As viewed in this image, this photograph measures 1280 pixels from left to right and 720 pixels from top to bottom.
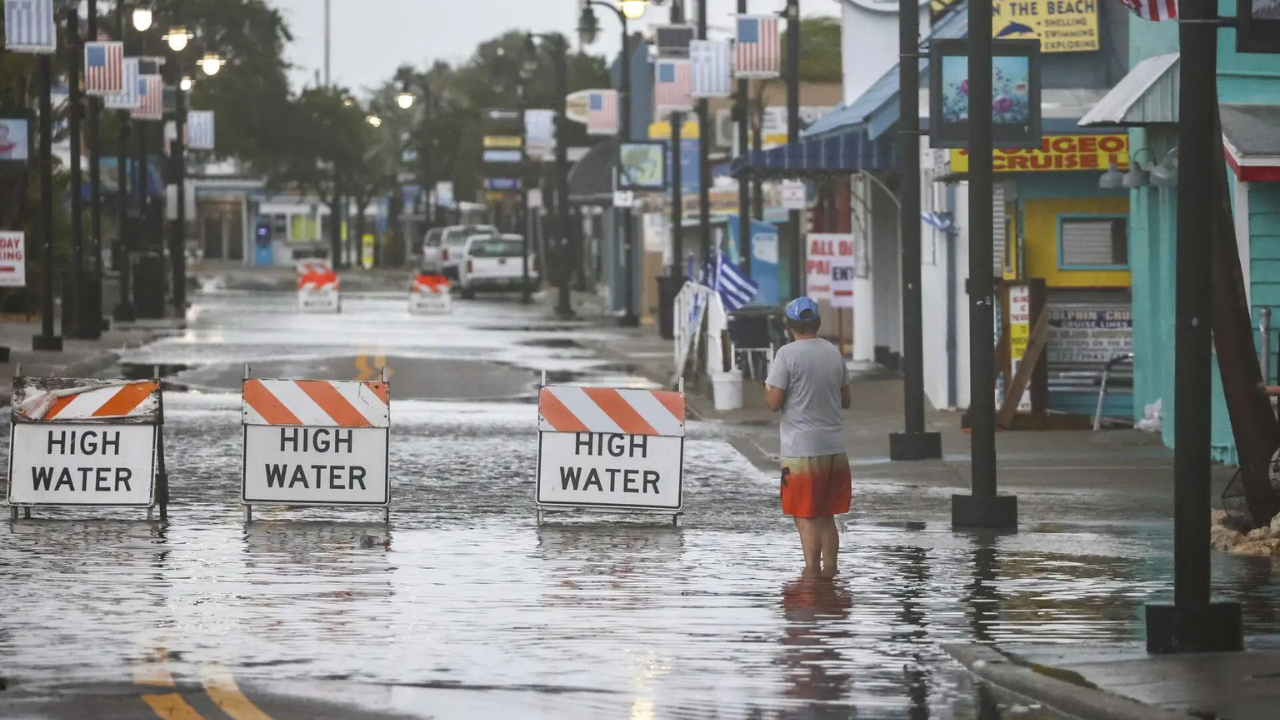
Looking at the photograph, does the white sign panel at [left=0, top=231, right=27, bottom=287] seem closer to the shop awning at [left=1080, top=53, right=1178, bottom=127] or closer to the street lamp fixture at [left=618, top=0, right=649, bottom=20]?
the street lamp fixture at [left=618, top=0, right=649, bottom=20]

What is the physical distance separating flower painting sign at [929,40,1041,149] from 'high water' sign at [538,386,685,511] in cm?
298

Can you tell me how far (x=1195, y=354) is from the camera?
10.2 m

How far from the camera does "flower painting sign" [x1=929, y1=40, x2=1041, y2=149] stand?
17047mm

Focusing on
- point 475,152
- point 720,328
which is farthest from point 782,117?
point 475,152

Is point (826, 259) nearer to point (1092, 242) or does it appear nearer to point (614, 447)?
point (1092, 242)

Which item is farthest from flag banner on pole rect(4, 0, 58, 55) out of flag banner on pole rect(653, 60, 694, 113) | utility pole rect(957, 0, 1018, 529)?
utility pole rect(957, 0, 1018, 529)

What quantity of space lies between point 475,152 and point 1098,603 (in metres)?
98.5

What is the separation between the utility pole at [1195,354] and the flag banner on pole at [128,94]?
115 ft

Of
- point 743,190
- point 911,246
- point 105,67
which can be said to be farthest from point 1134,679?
point 105,67

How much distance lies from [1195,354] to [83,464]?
8261mm

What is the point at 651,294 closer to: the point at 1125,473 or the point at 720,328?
the point at 720,328

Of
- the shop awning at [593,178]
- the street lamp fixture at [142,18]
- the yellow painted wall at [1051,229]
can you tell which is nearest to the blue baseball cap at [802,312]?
the yellow painted wall at [1051,229]

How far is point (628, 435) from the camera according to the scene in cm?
1616

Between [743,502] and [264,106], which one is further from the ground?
[264,106]
